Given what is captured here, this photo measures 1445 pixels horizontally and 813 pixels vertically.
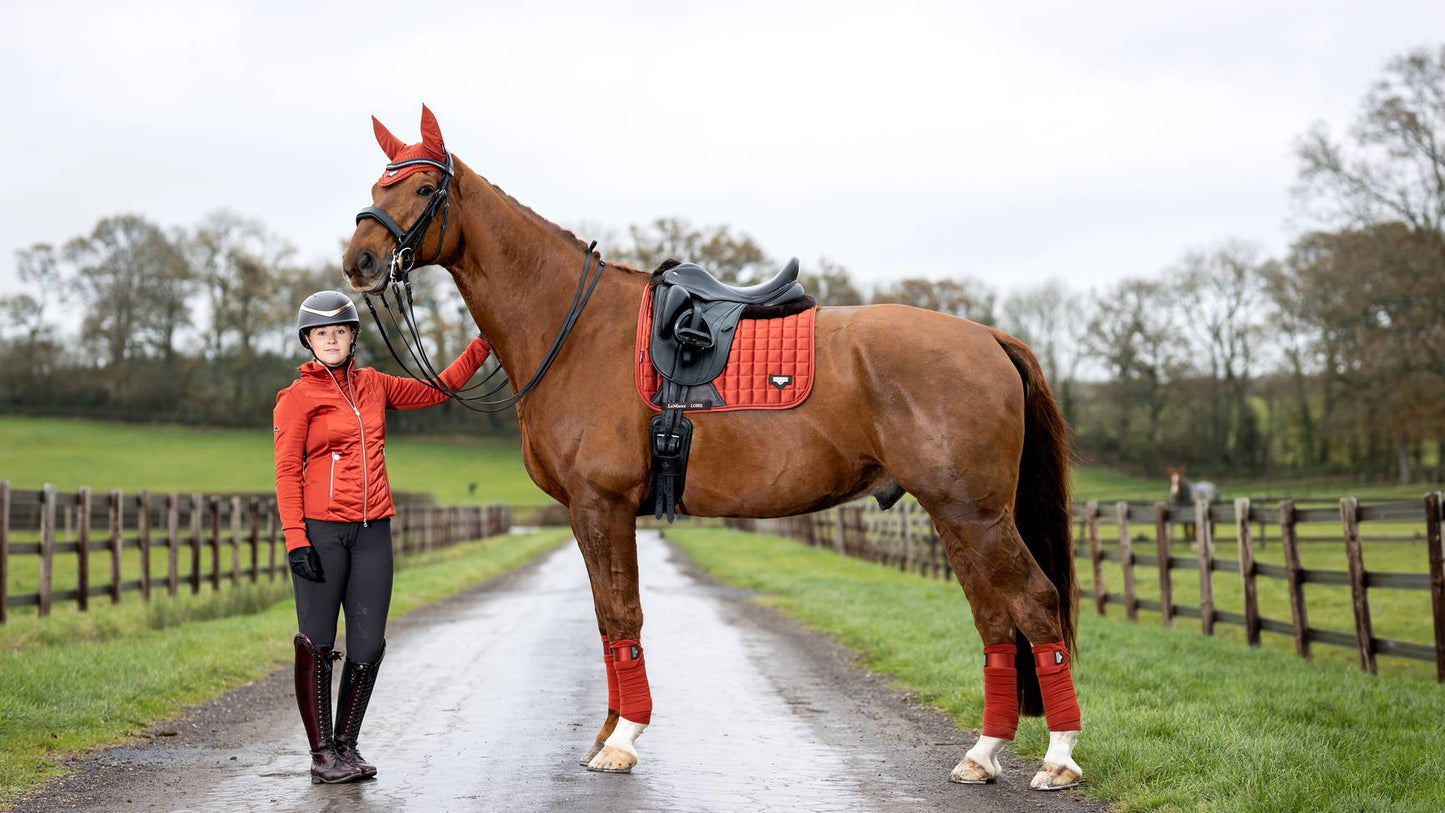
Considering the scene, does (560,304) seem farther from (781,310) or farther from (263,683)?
(263,683)

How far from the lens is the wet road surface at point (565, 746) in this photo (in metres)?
5.07

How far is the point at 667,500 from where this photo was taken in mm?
5582

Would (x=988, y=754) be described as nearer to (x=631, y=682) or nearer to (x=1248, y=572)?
(x=631, y=682)

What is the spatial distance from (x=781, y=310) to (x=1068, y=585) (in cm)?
190

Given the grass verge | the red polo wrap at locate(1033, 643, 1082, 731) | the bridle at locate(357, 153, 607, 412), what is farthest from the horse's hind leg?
the grass verge

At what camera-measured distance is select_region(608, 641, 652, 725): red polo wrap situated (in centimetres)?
564

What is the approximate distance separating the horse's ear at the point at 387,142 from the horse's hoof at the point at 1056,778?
165 inches

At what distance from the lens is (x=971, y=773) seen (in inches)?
214

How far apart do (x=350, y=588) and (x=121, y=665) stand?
4497 millimetres

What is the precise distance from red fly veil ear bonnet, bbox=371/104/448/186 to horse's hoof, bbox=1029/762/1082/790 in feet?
13.1

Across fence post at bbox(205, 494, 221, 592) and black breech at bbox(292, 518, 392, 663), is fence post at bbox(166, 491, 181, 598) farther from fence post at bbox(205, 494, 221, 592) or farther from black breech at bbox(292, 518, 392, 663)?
→ black breech at bbox(292, 518, 392, 663)

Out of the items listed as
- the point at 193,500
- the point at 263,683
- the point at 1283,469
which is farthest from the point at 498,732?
the point at 1283,469

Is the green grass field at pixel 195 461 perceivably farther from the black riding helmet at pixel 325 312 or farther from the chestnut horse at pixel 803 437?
the chestnut horse at pixel 803 437

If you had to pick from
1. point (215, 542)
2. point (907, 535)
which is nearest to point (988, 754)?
point (215, 542)
